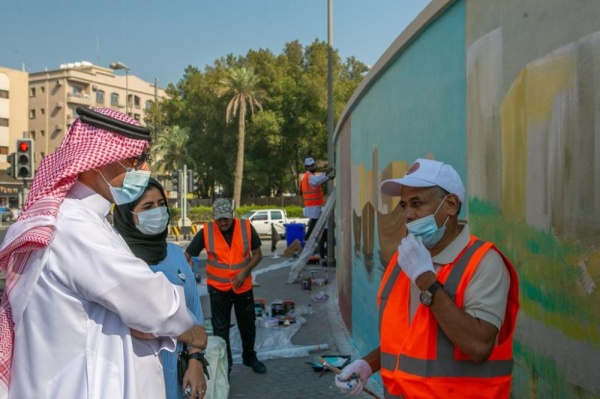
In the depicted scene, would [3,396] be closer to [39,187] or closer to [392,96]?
[39,187]

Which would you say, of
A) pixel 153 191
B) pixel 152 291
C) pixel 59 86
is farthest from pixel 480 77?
pixel 59 86

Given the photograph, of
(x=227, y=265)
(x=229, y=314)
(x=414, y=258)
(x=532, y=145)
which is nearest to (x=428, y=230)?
(x=414, y=258)

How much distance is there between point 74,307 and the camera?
1979mm

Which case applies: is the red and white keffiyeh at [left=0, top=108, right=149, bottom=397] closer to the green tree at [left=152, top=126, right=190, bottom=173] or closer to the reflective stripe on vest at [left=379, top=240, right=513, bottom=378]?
the reflective stripe on vest at [left=379, top=240, right=513, bottom=378]

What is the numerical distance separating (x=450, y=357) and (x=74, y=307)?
140 cm

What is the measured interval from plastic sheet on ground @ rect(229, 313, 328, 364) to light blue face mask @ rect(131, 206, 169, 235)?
4.35m

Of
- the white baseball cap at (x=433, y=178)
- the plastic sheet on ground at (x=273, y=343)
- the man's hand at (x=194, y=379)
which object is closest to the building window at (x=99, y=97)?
the plastic sheet on ground at (x=273, y=343)

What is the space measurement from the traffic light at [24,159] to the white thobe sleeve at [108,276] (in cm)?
1566

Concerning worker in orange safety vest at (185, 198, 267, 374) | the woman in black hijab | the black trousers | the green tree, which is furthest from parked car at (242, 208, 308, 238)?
the woman in black hijab

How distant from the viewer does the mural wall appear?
2.69 m

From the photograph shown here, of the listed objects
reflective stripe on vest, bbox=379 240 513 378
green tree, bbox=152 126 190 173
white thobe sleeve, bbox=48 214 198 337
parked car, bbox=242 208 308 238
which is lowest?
parked car, bbox=242 208 308 238

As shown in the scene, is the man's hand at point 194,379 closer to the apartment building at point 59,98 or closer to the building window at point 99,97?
the apartment building at point 59,98

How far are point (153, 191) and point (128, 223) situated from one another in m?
0.28

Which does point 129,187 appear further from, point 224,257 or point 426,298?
point 224,257
